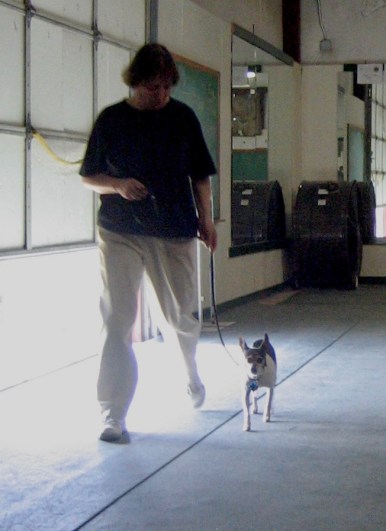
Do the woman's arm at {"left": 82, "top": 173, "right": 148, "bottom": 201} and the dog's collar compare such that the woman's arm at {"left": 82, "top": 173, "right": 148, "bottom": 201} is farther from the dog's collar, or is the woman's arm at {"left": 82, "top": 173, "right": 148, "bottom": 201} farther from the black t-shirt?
the dog's collar

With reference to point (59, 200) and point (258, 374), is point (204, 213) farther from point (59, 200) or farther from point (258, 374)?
point (59, 200)

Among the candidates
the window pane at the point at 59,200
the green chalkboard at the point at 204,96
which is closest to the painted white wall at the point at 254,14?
the green chalkboard at the point at 204,96

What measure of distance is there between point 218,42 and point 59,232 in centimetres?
340

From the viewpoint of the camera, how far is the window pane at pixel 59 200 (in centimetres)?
576

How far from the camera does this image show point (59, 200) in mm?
6039

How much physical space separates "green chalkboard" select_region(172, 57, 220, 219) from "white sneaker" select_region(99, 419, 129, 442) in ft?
12.7

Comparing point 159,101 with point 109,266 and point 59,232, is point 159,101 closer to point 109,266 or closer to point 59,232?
point 109,266

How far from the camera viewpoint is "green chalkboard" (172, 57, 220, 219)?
7855mm

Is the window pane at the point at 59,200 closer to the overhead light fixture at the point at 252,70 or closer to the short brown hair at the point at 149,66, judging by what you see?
the short brown hair at the point at 149,66

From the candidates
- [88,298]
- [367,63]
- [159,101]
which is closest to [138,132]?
[159,101]

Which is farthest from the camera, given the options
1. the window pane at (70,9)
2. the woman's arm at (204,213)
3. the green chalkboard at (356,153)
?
the green chalkboard at (356,153)

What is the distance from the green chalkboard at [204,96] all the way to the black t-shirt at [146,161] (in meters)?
3.32

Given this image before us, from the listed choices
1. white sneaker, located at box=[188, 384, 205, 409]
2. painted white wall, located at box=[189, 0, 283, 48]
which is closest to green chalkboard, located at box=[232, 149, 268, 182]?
painted white wall, located at box=[189, 0, 283, 48]

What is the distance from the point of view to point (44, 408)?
4918 mm
